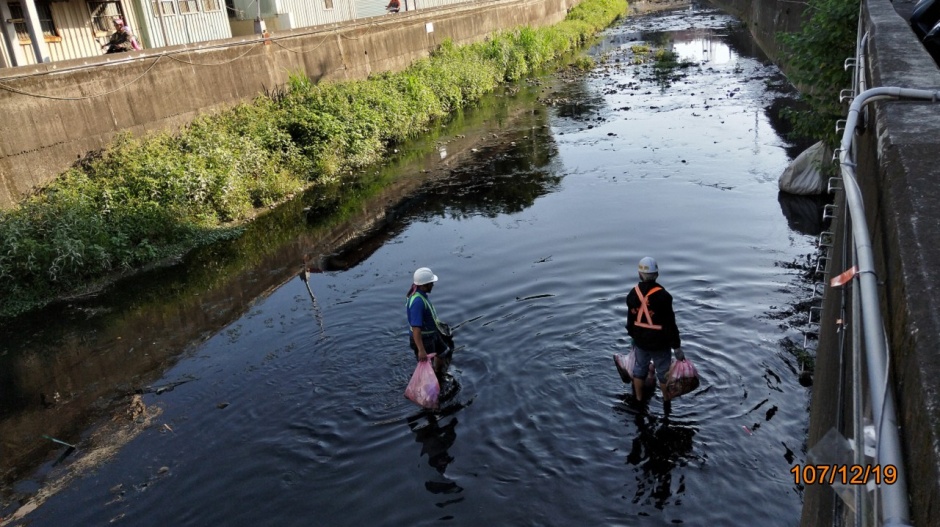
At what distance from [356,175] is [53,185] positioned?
7.62 meters

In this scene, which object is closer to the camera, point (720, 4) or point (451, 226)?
point (451, 226)

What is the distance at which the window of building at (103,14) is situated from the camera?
22750 millimetres

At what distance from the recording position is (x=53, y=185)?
537 inches

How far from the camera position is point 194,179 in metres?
14.9

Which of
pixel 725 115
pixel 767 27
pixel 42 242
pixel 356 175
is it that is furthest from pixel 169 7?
pixel 767 27

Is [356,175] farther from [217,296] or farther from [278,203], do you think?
[217,296]

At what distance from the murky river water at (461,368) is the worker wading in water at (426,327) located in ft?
1.31

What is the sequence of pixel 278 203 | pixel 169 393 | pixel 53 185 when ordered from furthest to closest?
pixel 278 203
pixel 53 185
pixel 169 393

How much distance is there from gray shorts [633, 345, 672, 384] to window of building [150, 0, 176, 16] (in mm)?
22467

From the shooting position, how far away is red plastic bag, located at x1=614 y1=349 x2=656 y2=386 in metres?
7.61

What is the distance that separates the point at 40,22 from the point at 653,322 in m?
21.1

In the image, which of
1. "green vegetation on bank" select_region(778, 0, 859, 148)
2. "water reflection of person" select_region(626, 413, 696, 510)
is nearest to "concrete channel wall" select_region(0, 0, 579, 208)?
"water reflection of person" select_region(626, 413, 696, 510)

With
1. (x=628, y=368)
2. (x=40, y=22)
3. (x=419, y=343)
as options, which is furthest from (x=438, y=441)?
(x=40, y=22)

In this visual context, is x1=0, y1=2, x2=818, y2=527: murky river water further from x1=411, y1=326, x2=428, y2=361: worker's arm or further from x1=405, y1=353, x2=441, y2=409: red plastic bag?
x1=411, y1=326, x2=428, y2=361: worker's arm
